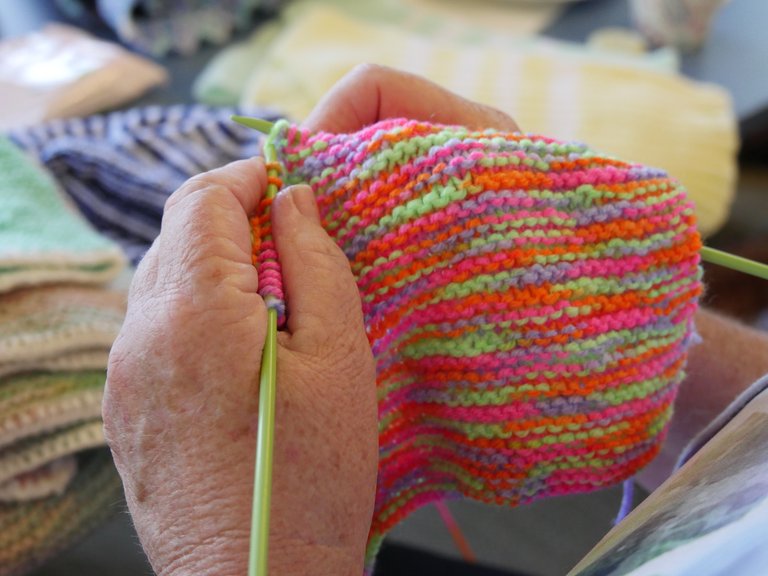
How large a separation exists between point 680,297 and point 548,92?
2.49 ft

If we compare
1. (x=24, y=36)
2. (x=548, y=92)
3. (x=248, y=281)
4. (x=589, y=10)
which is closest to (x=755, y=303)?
(x=548, y=92)

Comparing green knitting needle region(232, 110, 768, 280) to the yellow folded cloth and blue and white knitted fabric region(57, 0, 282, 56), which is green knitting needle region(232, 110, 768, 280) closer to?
the yellow folded cloth

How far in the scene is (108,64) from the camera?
119 cm

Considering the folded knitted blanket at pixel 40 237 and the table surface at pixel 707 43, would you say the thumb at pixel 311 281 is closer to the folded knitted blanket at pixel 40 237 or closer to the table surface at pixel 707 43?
the folded knitted blanket at pixel 40 237

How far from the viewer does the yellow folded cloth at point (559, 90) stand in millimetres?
1109

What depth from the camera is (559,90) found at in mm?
1197

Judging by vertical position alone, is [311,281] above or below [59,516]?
above

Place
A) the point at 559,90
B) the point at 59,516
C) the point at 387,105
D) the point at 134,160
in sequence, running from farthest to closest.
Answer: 1. the point at 559,90
2. the point at 134,160
3. the point at 59,516
4. the point at 387,105

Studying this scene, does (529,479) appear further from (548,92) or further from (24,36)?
(24,36)

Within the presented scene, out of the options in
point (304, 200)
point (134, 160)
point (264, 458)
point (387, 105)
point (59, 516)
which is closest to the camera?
point (264, 458)

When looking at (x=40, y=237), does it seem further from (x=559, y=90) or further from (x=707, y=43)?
(x=707, y=43)

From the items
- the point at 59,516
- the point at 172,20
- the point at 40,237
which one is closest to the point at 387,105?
the point at 40,237

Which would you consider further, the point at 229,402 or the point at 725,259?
the point at 725,259

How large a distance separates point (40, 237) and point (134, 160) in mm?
213
